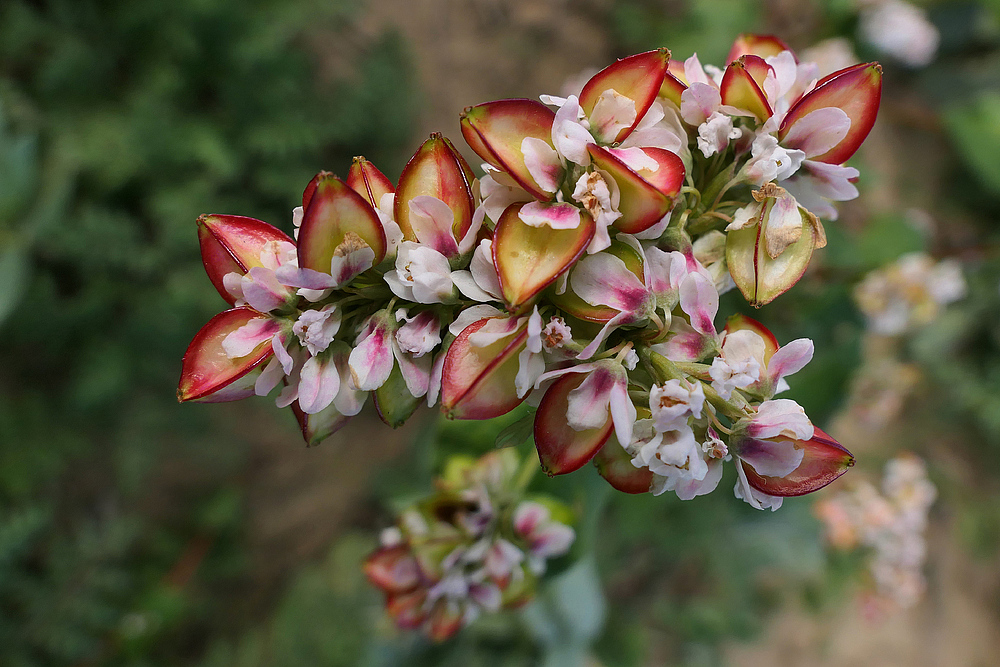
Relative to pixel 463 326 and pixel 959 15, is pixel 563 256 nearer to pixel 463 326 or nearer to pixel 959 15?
pixel 463 326

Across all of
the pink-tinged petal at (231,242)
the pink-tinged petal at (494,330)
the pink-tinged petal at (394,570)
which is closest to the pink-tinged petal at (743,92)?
the pink-tinged petal at (494,330)

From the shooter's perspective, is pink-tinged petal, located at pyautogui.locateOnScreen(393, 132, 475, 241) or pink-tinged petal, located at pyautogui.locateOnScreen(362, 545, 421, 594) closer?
pink-tinged petal, located at pyautogui.locateOnScreen(393, 132, 475, 241)

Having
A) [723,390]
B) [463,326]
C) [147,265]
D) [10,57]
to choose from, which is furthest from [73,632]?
[723,390]

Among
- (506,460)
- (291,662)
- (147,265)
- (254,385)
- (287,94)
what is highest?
(254,385)

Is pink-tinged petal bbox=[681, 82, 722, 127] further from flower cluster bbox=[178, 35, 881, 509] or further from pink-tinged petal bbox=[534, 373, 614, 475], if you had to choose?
pink-tinged petal bbox=[534, 373, 614, 475]

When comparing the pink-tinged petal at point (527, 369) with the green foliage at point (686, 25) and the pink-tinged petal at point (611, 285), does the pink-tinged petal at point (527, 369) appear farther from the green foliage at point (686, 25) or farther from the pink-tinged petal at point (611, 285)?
the green foliage at point (686, 25)

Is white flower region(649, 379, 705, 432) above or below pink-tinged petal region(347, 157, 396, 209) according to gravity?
below

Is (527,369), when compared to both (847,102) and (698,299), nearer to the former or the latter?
(698,299)

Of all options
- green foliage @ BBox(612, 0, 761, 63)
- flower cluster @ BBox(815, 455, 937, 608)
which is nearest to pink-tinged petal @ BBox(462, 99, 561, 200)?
flower cluster @ BBox(815, 455, 937, 608)
